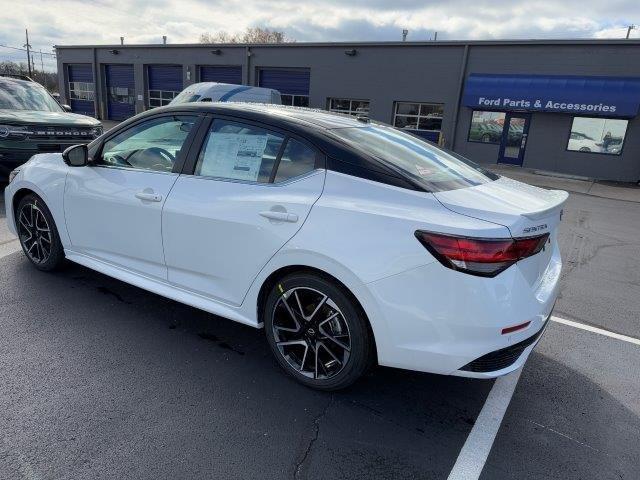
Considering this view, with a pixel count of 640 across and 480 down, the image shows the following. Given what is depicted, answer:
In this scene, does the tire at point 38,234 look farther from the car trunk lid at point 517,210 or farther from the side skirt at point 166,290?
the car trunk lid at point 517,210

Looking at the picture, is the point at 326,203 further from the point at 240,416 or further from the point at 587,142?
the point at 587,142

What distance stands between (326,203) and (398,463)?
139cm

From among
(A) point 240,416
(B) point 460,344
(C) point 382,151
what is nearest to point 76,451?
(A) point 240,416

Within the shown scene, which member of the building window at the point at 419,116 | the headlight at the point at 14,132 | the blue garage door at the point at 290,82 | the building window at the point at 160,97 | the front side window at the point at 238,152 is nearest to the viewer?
the front side window at the point at 238,152

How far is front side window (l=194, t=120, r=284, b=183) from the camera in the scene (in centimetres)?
301

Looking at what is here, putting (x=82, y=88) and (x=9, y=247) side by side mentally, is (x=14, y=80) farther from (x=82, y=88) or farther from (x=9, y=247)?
(x=82, y=88)

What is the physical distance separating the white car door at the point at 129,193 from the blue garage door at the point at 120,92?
31.1 metres

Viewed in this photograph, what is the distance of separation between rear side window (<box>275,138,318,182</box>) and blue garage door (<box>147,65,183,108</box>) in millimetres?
29166

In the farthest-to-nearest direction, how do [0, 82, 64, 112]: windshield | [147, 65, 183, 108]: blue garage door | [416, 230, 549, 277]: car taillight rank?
1. [147, 65, 183, 108]: blue garage door
2. [0, 82, 64, 112]: windshield
3. [416, 230, 549, 277]: car taillight

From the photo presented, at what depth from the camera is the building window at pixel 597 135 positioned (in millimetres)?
18125

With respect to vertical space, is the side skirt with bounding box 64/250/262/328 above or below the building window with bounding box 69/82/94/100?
below

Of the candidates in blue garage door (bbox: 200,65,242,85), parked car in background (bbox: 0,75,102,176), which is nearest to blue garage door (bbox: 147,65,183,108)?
blue garage door (bbox: 200,65,242,85)

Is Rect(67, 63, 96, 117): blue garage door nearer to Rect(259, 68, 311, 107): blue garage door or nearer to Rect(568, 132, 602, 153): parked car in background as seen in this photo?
Rect(259, 68, 311, 107): blue garage door

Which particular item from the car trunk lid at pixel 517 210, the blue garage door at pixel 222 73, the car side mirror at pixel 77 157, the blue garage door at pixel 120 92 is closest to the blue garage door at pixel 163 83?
the blue garage door at pixel 120 92
